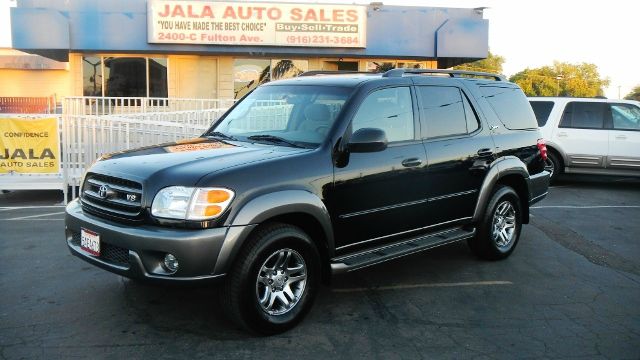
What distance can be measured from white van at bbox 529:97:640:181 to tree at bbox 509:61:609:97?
107 meters

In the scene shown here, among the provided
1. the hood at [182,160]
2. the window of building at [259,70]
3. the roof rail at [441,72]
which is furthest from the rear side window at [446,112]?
the window of building at [259,70]

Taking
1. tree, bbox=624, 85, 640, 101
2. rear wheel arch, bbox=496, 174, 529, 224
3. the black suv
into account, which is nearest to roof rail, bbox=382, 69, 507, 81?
the black suv

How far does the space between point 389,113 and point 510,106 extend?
2.08 m

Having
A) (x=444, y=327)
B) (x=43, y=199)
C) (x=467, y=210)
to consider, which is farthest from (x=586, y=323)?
(x=43, y=199)

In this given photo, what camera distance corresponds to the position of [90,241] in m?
4.30

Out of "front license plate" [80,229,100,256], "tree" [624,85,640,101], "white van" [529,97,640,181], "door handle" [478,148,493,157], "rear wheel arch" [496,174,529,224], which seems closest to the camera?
"front license plate" [80,229,100,256]

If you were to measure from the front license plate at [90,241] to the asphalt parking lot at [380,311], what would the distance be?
20.7 inches

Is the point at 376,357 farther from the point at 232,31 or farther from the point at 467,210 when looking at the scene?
the point at 232,31

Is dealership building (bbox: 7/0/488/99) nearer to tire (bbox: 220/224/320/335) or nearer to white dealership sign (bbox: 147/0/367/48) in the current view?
white dealership sign (bbox: 147/0/367/48)

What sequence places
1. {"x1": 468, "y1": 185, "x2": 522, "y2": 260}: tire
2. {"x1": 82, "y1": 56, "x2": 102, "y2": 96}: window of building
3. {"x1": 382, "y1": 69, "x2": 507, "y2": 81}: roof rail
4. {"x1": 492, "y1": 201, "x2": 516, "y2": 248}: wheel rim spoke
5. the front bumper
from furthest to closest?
{"x1": 82, "y1": 56, "x2": 102, "y2": 96}: window of building
{"x1": 492, "y1": 201, "x2": 516, "y2": 248}: wheel rim spoke
{"x1": 468, "y1": 185, "x2": 522, "y2": 260}: tire
{"x1": 382, "y1": 69, "x2": 507, "y2": 81}: roof rail
the front bumper

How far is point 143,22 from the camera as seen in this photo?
18.8m

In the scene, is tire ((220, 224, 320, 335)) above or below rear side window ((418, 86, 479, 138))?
below

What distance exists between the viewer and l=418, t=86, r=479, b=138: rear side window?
5426 millimetres

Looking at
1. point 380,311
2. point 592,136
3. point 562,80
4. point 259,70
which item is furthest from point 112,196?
point 562,80
